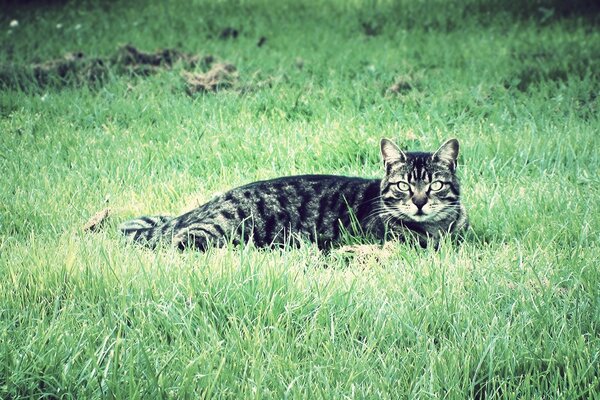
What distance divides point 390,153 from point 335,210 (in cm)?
51

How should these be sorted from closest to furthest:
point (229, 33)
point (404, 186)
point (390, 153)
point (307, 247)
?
point (307, 247) → point (404, 186) → point (390, 153) → point (229, 33)

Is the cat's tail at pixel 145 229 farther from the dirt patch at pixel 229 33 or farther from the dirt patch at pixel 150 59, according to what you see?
the dirt patch at pixel 229 33

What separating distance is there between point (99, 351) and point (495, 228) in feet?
8.29

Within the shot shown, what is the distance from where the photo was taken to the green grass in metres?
2.62

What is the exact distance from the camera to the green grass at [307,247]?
2.62 metres

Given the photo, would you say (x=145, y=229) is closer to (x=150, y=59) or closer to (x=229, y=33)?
(x=150, y=59)

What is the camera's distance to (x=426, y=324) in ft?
9.53

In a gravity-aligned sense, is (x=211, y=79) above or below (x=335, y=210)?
above

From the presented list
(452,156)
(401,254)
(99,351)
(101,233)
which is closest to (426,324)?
(401,254)

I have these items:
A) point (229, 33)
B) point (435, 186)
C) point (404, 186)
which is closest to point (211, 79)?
point (229, 33)

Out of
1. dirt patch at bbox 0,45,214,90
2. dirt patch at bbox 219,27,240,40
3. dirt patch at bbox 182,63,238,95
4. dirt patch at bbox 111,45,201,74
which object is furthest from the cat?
dirt patch at bbox 219,27,240,40

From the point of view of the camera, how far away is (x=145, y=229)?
4168 millimetres

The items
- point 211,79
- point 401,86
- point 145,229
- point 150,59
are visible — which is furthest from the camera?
point 150,59

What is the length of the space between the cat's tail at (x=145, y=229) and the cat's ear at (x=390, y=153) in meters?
1.46
